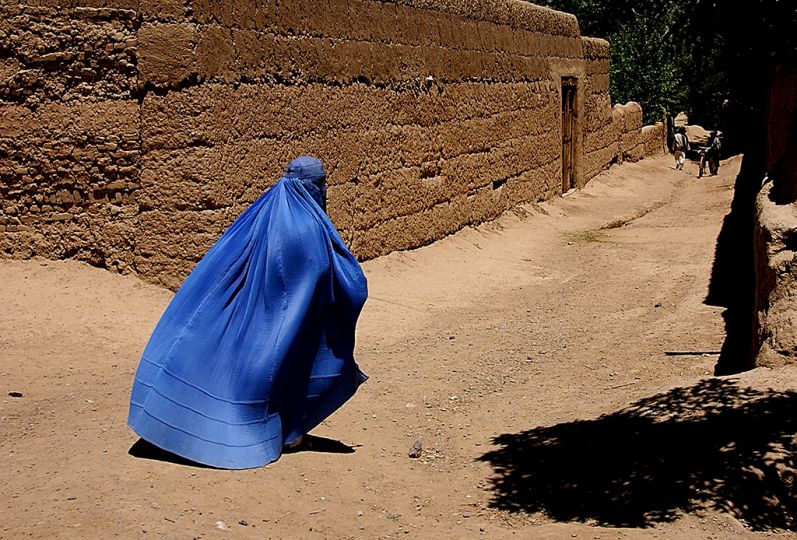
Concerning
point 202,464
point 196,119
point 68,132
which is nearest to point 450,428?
point 202,464

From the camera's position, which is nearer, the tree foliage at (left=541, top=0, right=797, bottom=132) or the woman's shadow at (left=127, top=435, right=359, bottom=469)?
the woman's shadow at (left=127, top=435, right=359, bottom=469)

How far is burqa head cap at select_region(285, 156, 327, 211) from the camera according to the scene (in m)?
4.94

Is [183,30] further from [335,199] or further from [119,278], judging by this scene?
[335,199]

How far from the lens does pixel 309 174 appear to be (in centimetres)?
496

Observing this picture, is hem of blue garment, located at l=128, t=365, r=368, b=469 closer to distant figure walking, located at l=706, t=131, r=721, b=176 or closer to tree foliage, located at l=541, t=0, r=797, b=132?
tree foliage, located at l=541, t=0, r=797, b=132

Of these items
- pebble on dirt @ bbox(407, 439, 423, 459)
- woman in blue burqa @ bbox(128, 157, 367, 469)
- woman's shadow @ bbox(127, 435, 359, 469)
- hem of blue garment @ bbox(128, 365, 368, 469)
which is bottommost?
pebble on dirt @ bbox(407, 439, 423, 459)

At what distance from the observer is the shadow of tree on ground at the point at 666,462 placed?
4098 millimetres

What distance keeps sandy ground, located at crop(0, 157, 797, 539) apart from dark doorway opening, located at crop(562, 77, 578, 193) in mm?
7028

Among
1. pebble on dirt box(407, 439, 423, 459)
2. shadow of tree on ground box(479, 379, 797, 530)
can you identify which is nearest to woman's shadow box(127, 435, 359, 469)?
pebble on dirt box(407, 439, 423, 459)

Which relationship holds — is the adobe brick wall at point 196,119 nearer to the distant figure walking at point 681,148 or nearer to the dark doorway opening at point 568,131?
the dark doorway opening at point 568,131

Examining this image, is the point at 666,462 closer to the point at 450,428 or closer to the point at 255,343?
the point at 450,428

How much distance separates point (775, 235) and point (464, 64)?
6612mm

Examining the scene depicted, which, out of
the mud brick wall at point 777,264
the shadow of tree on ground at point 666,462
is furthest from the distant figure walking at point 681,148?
the shadow of tree on ground at point 666,462

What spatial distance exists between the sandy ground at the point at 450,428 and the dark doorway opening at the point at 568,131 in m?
7.03
